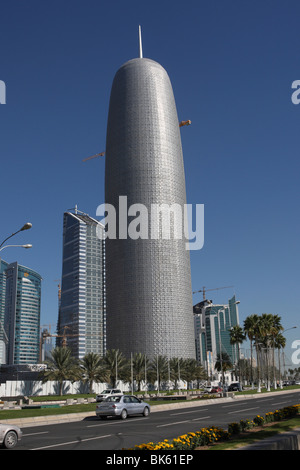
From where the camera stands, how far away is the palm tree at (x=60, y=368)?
74.2 meters

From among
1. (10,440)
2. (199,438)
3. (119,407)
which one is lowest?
(119,407)

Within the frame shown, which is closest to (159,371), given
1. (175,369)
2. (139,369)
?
(175,369)

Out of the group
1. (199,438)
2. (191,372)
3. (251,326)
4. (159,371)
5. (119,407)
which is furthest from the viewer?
(191,372)

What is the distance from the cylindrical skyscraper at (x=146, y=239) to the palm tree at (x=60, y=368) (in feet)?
185

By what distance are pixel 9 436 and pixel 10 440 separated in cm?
14

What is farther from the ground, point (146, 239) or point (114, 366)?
point (146, 239)

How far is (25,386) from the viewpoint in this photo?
73000 mm

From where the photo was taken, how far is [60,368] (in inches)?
2950

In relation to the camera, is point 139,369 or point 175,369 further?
point 175,369

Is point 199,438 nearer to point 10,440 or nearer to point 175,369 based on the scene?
point 10,440

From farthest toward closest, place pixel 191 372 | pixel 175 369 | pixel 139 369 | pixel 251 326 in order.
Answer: pixel 191 372 < pixel 175 369 < pixel 139 369 < pixel 251 326

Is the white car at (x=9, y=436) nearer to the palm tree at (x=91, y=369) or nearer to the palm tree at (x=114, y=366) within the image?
the palm tree at (x=91, y=369)

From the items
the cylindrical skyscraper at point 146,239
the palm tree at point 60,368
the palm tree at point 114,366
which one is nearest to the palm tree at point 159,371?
the palm tree at point 114,366

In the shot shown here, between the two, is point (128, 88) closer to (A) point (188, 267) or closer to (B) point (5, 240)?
(A) point (188, 267)
